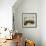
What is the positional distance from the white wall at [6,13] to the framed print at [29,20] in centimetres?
139

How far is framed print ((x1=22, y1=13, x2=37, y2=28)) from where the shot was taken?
5906 mm

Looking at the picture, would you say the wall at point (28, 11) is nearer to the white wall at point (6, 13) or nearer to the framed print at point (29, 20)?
the framed print at point (29, 20)

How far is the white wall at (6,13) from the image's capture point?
4.60 m

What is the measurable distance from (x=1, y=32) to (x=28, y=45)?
1282 millimetres

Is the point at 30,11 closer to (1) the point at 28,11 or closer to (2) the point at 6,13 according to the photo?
(1) the point at 28,11

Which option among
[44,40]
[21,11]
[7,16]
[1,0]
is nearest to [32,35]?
[44,40]

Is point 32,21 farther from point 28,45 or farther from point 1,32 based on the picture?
point 1,32

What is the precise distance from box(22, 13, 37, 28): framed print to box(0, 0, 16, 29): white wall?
54.5 inches

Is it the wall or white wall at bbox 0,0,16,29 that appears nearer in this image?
white wall at bbox 0,0,16,29

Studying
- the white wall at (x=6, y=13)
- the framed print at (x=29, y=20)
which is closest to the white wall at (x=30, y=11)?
the framed print at (x=29, y=20)

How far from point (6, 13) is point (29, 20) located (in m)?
1.60

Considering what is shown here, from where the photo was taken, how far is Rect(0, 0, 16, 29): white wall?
460 cm

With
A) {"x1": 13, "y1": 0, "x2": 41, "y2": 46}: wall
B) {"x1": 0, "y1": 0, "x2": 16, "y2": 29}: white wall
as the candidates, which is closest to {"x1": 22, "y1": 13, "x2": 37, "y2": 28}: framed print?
{"x1": 13, "y1": 0, "x2": 41, "y2": 46}: wall

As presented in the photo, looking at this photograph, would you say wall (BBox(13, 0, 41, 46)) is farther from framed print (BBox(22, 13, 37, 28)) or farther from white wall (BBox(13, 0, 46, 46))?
framed print (BBox(22, 13, 37, 28))
